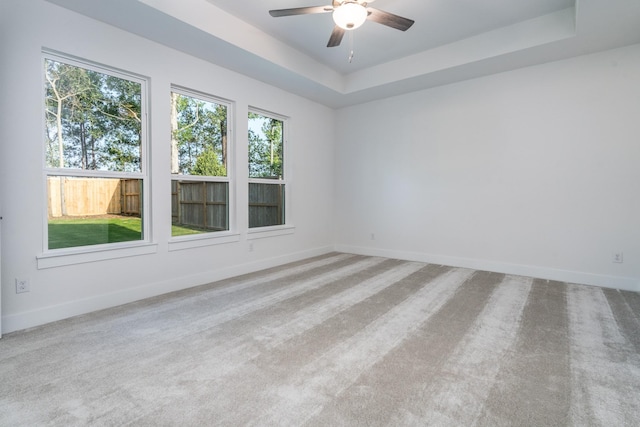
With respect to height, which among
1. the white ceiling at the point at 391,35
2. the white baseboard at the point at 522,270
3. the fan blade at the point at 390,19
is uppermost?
the white ceiling at the point at 391,35

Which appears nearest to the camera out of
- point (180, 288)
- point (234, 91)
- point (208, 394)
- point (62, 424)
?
point (62, 424)

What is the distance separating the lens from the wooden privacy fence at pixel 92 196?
9.25 ft

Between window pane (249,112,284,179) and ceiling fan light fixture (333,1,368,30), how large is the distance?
241cm

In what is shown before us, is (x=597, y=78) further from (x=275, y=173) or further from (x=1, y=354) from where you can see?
(x=1, y=354)

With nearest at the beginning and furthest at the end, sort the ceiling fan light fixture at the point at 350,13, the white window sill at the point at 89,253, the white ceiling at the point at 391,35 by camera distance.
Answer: the ceiling fan light fixture at the point at 350,13 < the white window sill at the point at 89,253 < the white ceiling at the point at 391,35

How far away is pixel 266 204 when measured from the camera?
4.94 m

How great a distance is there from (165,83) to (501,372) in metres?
4.09

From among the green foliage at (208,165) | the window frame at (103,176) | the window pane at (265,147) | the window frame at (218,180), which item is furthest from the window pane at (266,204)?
the window frame at (103,176)

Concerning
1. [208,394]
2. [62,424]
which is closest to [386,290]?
[208,394]

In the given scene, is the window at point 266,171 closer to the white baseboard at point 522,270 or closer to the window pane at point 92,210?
the window pane at point 92,210

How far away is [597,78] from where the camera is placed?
12.3ft

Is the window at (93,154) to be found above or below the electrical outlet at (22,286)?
above

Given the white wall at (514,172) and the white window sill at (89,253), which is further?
the white wall at (514,172)

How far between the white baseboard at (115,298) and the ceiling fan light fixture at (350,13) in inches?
125
